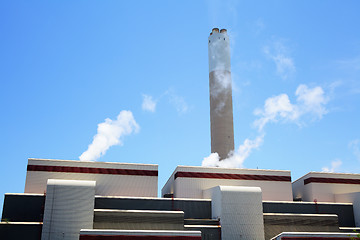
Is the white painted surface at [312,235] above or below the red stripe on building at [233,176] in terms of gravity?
below

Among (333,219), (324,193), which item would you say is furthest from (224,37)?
(333,219)

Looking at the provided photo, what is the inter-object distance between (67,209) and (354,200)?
120 feet

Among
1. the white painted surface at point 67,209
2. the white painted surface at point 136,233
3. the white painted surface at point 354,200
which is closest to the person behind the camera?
the white painted surface at point 136,233

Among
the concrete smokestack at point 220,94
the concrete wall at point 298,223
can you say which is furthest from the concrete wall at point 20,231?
the concrete smokestack at point 220,94

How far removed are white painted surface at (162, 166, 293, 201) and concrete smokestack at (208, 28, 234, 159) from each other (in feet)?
26.4

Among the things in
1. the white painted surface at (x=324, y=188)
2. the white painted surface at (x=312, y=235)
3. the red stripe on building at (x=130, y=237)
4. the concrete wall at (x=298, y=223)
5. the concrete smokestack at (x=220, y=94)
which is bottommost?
the red stripe on building at (x=130, y=237)

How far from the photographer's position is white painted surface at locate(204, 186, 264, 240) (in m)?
37.5

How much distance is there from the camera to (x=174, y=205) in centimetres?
4088

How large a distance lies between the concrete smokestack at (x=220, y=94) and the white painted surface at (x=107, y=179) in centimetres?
1427

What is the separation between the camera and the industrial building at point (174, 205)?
34.4 metres

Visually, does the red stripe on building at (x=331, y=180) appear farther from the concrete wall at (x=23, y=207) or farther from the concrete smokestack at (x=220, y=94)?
the concrete wall at (x=23, y=207)

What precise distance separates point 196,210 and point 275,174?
47.9 feet

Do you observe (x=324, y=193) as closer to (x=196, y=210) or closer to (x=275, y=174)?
(x=275, y=174)

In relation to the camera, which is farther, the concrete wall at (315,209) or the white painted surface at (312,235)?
the concrete wall at (315,209)
